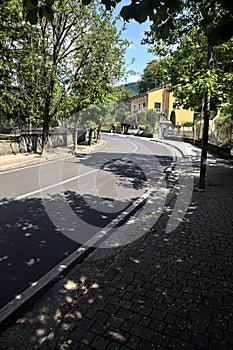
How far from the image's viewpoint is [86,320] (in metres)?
3.03

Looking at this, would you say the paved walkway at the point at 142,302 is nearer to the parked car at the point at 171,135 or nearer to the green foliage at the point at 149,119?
the parked car at the point at 171,135

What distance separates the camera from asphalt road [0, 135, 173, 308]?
4.36 meters

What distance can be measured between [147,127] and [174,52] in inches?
1858

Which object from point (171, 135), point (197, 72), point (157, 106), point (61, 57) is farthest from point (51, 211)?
point (157, 106)

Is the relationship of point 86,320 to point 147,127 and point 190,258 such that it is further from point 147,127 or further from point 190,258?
point 147,127

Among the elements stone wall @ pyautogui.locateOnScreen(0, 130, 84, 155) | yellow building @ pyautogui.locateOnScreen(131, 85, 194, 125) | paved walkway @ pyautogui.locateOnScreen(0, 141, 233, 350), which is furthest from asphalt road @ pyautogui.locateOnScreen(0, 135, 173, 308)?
yellow building @ pyautogui.locateOnScreen(131, 85, 194, 125)

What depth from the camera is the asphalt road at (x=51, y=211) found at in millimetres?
4355

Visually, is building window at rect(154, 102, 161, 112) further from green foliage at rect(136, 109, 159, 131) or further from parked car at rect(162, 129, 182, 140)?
parked car at rect(162, 129, 182, 140)

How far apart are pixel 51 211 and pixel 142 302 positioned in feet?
13.5

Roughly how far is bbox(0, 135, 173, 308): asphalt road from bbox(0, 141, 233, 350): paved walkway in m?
0.64

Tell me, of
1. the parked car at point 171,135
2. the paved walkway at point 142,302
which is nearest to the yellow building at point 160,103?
the parked car at point 171,135

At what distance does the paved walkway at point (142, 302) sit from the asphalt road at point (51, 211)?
0.64 m

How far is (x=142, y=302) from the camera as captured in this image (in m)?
3.35

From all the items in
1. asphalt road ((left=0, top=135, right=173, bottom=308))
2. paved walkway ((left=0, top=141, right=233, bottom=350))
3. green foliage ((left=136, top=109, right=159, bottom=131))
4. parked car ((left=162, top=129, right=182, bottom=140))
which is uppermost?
green foliage ((left=136, top=109, right=159, bottom=131))
